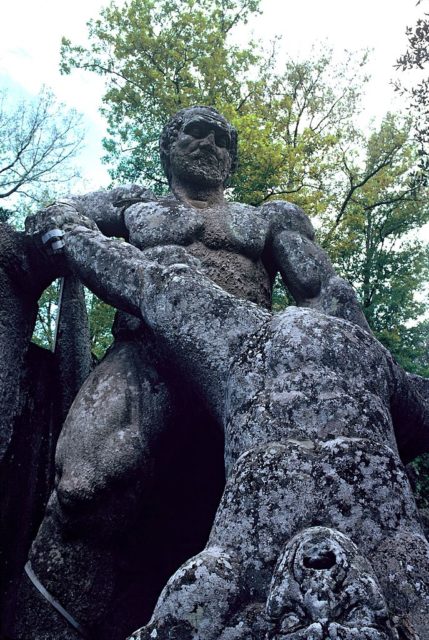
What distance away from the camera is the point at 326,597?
4.51ft

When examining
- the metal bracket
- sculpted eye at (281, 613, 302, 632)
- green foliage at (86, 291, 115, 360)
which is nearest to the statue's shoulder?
the metal bracket

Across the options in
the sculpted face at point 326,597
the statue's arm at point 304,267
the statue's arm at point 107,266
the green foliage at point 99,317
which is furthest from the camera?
the green foliage at point 99,317

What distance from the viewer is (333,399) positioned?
1.91m

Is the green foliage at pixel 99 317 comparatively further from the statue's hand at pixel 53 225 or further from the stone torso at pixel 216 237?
the statue's hand at pixel 53 225

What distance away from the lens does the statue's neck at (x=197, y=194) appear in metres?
3.75

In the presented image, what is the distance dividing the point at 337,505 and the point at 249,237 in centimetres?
206

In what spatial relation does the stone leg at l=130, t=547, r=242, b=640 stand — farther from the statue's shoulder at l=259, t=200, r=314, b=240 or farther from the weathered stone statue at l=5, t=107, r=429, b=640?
the statue's shoulder at l=259, t=200, r=314, b=240

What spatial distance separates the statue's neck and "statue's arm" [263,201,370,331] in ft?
1.05

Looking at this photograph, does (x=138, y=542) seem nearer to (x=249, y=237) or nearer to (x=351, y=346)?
(x=351, y=346)

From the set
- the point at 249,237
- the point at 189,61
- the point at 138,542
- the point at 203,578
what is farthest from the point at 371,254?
the point at 203,578

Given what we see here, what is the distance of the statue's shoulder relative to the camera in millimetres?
3641

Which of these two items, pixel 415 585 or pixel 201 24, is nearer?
pixel 415 585

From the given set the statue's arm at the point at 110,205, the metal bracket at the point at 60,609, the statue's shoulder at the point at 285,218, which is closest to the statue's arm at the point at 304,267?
the statue's shoulder at the point at 285,218

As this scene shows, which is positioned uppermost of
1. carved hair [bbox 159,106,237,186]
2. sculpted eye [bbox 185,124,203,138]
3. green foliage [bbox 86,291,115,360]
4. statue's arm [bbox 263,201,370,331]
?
green foliage [bbox 86,291,115,360]
